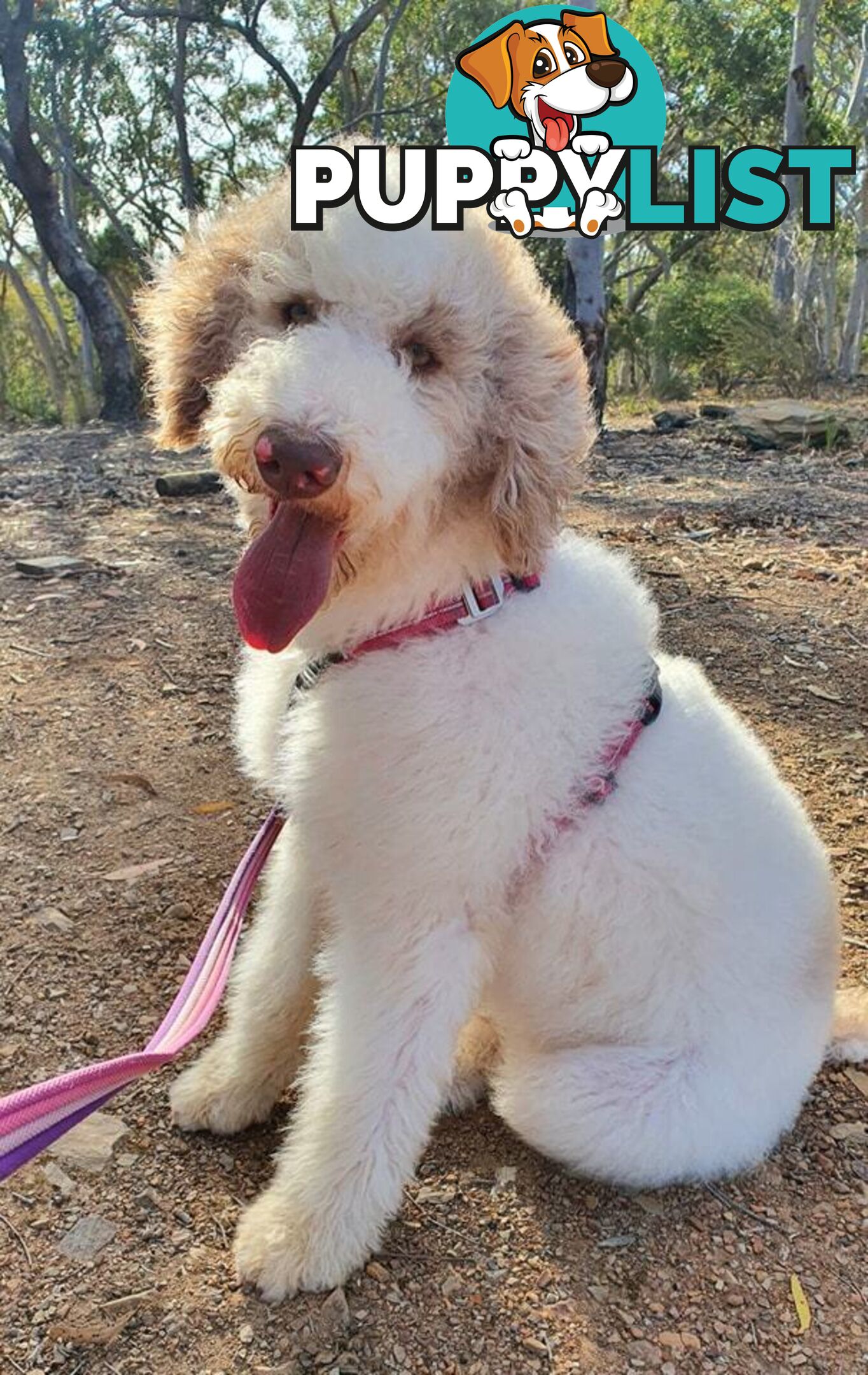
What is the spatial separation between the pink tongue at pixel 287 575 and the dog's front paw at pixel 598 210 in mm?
6230

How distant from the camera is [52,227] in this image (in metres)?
11.9

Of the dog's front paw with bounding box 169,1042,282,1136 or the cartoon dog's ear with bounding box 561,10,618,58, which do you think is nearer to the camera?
the dog's front paw with bounding box 169,1042,282,1136

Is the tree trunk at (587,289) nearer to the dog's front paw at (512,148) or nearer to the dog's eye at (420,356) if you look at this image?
the dog's front paw at (512,148)

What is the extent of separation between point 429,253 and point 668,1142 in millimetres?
1543

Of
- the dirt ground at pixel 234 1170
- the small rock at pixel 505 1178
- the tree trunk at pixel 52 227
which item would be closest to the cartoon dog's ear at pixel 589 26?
the dirt ground at pixel 234 1170

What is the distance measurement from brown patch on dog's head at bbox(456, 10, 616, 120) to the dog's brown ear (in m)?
6.87

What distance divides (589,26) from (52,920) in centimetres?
851

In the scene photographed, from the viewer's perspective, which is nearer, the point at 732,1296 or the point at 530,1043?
the point at 732,1296

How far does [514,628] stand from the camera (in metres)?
1.75

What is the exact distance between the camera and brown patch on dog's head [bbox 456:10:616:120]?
26.5 ft

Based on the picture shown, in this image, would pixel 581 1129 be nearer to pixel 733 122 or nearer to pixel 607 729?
pixel 607 729

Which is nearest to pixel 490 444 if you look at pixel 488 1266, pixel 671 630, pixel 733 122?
pixel 488 1266

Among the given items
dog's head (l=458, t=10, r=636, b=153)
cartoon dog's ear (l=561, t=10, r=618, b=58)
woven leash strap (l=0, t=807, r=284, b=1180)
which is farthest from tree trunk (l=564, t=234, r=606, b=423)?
woven leash strap (l=0, t=807, r=284, b=1180)

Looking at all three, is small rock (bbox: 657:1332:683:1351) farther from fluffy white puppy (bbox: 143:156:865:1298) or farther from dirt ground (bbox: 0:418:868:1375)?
fluffy white puppy (bbox: 143:156:865:1298)
